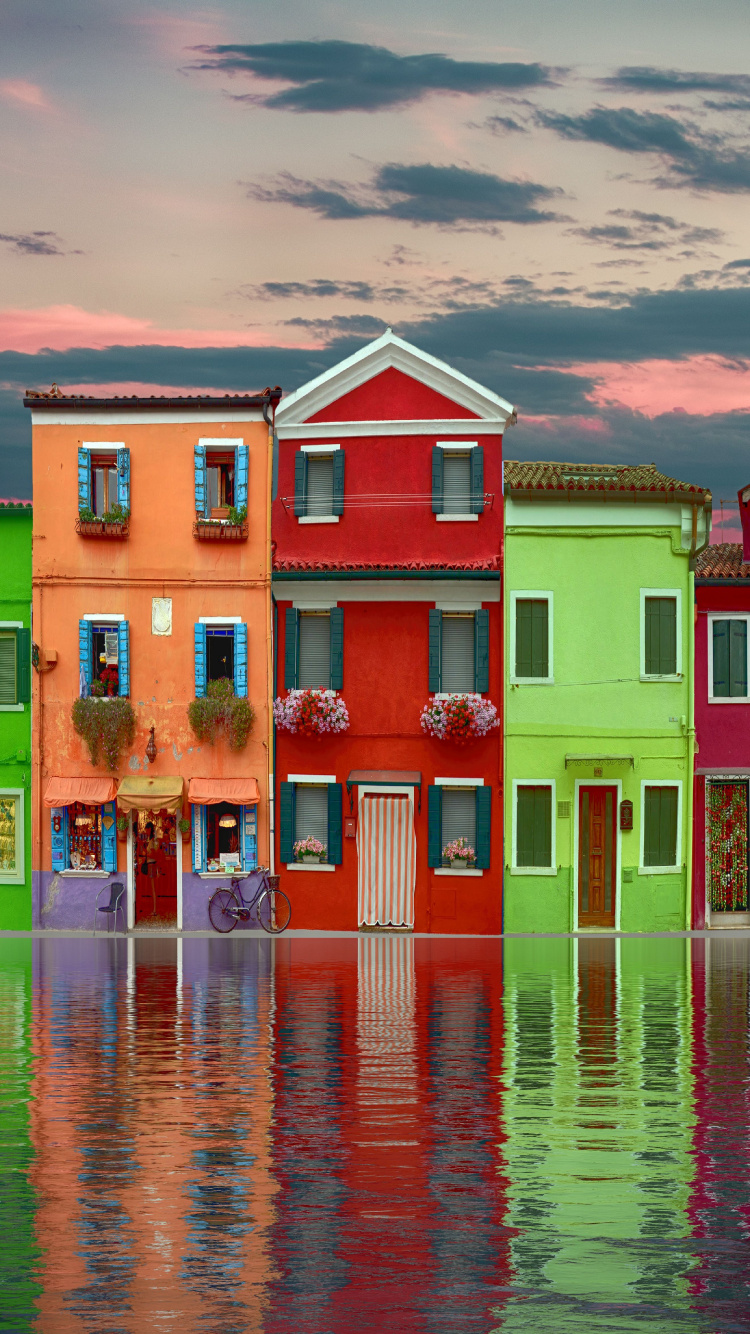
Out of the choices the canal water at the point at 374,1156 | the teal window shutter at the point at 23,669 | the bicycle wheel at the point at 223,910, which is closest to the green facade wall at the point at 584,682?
the bicycle wheel at the point at 223,910

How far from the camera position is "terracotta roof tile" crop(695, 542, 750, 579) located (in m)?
30.5

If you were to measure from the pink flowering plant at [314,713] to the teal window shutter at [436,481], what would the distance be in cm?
438

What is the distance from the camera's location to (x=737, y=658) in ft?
101

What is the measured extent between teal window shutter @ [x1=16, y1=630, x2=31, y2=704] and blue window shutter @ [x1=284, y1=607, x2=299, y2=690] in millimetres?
5397

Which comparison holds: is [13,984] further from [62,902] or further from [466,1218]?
[466,1218]

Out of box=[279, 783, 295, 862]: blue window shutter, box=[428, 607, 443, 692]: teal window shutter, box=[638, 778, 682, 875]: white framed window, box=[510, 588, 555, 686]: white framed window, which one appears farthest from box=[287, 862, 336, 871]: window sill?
box=[638, 778, 682, 875]: white framed window

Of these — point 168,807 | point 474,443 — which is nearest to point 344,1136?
point 168,807

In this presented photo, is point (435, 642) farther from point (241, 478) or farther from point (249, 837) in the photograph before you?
point (249, 837)

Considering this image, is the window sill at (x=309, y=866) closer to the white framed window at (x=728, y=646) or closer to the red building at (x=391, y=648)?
the red building at (x=391, y=648)

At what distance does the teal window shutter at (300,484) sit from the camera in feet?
101

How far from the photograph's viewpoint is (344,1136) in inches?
506

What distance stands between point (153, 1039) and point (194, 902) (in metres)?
12.8

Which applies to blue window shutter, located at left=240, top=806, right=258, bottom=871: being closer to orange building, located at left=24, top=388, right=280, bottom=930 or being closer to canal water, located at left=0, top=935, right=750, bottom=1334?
orange building, located at left=24, top=388, right=280, bottom=930

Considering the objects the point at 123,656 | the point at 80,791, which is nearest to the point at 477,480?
the point at 123,656
